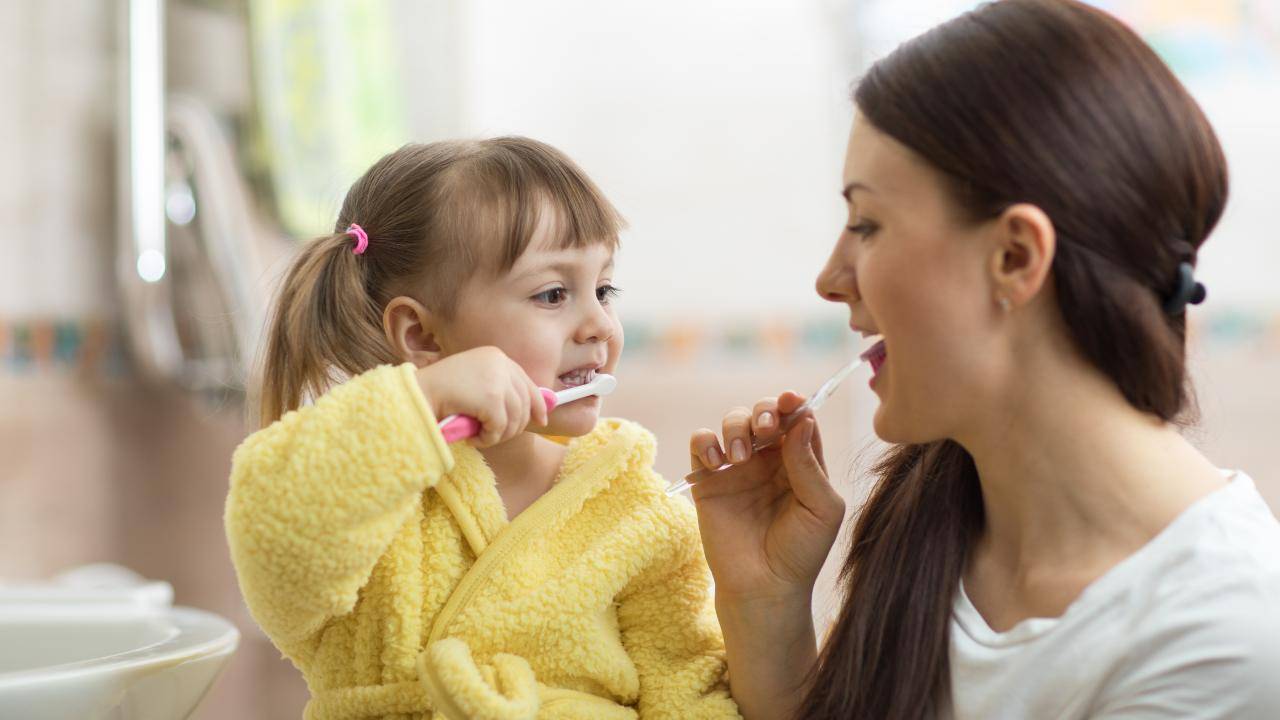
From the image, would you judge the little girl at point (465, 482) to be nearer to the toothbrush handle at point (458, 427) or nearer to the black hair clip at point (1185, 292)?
the toothbrush handle at point (458, 427)

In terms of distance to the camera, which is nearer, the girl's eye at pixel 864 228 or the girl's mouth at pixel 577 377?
the girl's eye at pixel 864 228

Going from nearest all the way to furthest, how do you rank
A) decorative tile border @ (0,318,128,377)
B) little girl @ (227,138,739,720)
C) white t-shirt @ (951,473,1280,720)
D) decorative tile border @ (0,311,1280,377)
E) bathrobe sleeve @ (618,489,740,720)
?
1. white t-shirt @ (951,473,1280,720)
2. little girl @ (227,138,739,720)
3. bathrobe sleeve @ (618,489,740,720)
4. decorative tile border @ (0,318,128,377)
5. decorative tile border @ (0,311,1280,377)

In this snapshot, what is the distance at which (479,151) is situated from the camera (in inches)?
39.5

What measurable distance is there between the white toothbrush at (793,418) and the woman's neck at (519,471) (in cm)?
11

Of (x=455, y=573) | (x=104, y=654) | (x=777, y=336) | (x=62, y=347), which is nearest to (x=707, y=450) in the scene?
(x=455, y=573)

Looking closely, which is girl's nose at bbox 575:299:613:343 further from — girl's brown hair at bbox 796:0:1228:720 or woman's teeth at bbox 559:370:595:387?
girl's brown hair at bbox 796:0:1228:720

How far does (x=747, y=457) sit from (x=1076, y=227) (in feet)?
1.13

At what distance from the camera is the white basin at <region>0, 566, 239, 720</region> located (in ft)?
2.45

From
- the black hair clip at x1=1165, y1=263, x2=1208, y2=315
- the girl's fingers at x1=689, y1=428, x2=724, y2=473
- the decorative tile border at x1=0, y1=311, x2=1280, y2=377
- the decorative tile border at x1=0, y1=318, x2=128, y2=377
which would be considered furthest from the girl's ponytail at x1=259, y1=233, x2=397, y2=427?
the decorative tile border at x1=0, y1=311, x2=1280, y2=377

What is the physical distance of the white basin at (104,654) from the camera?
0.75 m

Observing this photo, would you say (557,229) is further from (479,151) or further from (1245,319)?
(1245,319)

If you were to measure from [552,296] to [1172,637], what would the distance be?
1.73 feet

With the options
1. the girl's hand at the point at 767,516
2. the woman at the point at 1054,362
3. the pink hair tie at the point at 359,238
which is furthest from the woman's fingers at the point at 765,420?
the pink hair tie at the point at 359,238

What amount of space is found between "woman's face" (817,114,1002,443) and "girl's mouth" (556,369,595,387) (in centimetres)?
26
